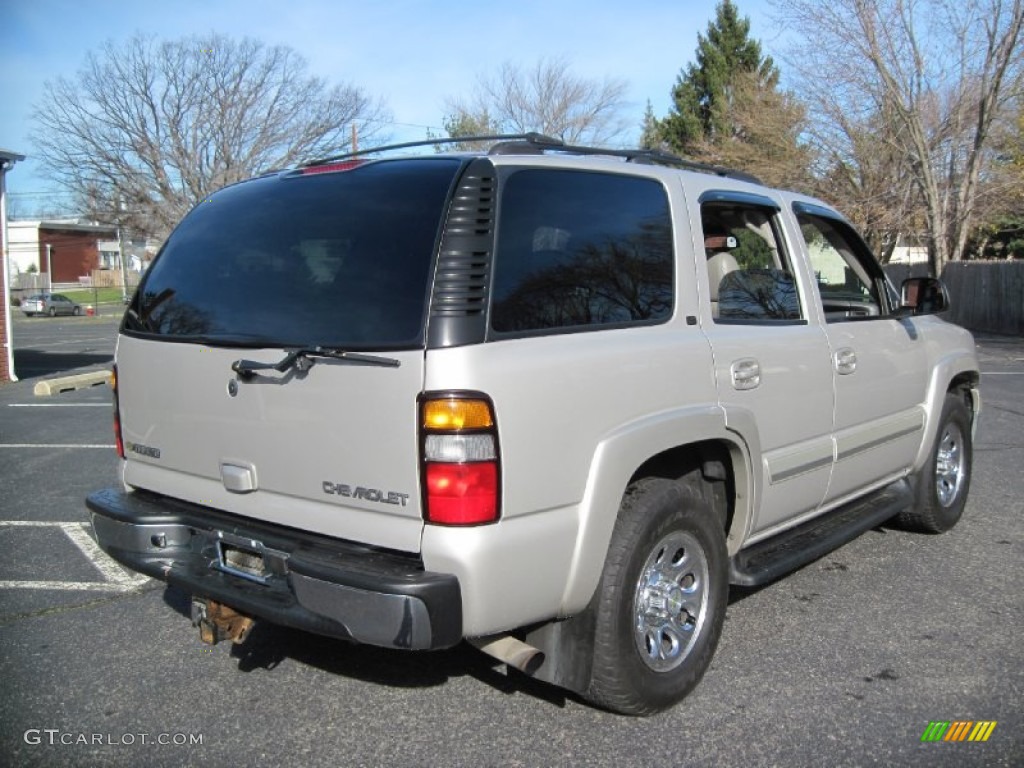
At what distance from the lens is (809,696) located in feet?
10.9

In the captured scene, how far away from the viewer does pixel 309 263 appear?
3004 millimetres

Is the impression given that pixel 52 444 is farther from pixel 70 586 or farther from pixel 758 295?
pixel 758 295

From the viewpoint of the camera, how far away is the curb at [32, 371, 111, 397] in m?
12.9

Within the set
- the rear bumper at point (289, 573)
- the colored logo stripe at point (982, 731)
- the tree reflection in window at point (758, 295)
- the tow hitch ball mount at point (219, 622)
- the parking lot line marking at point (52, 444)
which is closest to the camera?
the rear bumper at point (289, 573)

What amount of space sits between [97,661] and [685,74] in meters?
37.4

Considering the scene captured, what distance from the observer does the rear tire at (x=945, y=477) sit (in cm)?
512

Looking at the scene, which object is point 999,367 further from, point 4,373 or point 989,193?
point 4,373

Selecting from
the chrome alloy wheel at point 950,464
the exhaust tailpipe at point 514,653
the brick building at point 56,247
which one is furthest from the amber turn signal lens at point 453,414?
the brick building at point 56,247

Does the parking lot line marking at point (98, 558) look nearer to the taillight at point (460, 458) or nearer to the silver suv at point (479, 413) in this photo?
the silver suv at point (479, 413)

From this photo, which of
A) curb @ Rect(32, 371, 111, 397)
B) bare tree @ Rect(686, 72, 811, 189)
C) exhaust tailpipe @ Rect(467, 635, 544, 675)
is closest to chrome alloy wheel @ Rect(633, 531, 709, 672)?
exhaust tailpipe @ Rect(467, 635, 544, 675)

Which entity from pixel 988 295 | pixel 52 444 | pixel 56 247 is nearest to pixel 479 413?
pixel 52 444

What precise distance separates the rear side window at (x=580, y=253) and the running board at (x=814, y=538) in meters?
1.15

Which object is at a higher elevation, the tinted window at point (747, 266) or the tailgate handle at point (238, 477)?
the tinted window at point (747, 266)

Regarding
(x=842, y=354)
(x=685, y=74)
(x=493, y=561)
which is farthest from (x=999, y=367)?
(x=685, y=74)
